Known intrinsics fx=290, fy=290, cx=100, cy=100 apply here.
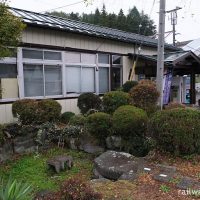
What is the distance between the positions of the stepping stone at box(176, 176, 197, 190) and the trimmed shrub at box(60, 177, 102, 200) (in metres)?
1.47

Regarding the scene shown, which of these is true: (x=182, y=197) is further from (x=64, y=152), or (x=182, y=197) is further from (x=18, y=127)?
(x=18, y=127)

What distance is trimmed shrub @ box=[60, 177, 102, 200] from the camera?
143 inches

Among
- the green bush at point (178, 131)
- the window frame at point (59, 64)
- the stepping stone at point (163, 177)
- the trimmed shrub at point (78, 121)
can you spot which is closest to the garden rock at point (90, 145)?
the trimmed shrub at point (78, 121)

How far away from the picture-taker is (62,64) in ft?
36.7

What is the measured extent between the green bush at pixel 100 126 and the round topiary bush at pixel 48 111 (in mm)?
1637

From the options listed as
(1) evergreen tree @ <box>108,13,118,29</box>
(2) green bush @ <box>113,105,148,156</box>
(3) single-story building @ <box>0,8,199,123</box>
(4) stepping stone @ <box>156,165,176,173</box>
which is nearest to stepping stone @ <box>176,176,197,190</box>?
(4) stepping stone @ <box>156,165,176,173</box>

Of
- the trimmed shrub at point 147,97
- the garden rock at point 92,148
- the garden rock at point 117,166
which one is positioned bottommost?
the garden rock at point 92,148

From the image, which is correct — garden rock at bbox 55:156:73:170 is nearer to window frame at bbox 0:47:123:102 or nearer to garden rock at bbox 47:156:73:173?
garden rock at bbox 47:156:73:173

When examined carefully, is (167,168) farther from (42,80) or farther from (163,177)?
(42,80)

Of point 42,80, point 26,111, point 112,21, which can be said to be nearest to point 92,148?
point 26,111

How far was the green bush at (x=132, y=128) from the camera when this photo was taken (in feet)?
23.7

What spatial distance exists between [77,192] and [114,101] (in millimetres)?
5734

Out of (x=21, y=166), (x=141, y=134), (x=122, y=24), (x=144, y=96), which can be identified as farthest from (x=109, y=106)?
(x=122, y=24)

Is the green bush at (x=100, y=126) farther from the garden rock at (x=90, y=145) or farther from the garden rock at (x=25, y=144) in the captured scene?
the garden rock at (x=25, y=144)
